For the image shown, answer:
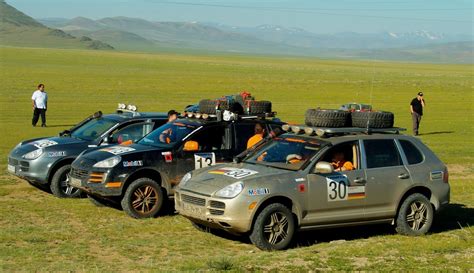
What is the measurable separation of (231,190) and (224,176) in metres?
0.42

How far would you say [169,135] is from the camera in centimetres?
1245

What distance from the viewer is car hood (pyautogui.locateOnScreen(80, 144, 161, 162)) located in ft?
38.8

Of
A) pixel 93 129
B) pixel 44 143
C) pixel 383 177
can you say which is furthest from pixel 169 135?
pixel 383 177

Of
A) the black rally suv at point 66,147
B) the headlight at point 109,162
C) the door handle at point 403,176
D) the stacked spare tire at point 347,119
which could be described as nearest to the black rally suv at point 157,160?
the headlight at point 109,162

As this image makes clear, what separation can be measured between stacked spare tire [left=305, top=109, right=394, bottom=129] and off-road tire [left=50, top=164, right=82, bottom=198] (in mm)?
4799

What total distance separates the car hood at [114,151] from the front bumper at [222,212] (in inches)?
91.0

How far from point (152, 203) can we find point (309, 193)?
3043mm

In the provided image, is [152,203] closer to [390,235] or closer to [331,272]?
[390,235]

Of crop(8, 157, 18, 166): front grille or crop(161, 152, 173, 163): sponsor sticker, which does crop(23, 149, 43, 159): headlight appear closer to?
crop(8, 157, 18, 166): front grille

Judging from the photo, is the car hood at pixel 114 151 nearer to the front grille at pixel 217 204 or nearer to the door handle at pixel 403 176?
the front grille at pixel 217 204

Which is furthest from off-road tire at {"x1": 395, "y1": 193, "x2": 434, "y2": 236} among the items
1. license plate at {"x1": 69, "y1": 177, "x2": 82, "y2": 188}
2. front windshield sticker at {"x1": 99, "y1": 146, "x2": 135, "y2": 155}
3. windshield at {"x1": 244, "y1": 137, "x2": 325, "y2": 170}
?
license plate at {"x1": 69, "y1": 177, "x2": 82, "y2": 188}

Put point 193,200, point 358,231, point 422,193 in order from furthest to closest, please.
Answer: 1. point 358,231
2. point 422,193
3. point 193,200

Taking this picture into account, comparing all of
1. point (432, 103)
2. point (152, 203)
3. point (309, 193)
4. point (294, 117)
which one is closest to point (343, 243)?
point (309, 193)

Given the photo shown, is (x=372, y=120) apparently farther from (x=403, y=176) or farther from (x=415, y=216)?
(x=415, y=216)
